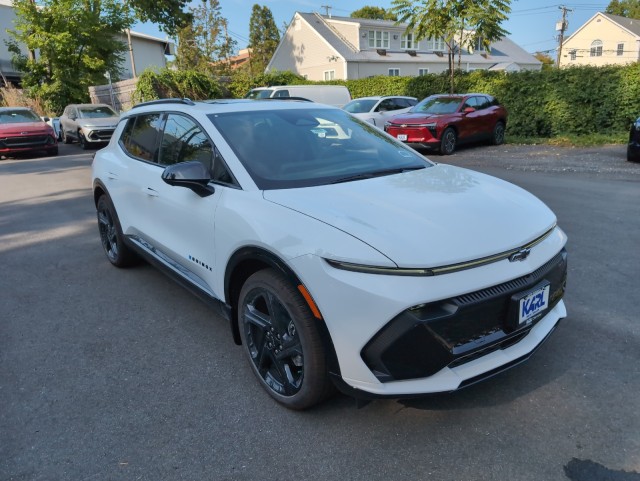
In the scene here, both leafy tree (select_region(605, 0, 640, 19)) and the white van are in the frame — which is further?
leafy tree (select_region(605, 0, 640, 19))

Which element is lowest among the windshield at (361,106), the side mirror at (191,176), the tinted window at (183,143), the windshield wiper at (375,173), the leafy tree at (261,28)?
the windshield at (361,106)

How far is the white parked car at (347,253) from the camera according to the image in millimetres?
2229

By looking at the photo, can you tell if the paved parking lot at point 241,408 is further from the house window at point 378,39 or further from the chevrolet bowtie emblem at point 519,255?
the house window at point 378,39

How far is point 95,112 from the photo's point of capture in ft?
62.8

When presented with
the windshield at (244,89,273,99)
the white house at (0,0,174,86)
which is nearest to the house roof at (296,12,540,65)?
the white house at (0,0,174,86)

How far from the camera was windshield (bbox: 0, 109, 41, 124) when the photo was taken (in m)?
16.8

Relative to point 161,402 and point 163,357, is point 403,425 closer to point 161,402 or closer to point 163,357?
point 161,402

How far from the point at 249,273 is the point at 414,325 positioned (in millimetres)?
1143

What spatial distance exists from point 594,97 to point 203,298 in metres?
16.7

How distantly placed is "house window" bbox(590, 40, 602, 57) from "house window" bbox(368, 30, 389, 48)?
107 feet

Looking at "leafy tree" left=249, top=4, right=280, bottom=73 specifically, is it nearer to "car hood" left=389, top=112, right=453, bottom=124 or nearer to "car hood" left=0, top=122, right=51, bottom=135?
"car hood" left=0, top=122, right=51, bottom=135

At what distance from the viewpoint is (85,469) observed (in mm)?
2402

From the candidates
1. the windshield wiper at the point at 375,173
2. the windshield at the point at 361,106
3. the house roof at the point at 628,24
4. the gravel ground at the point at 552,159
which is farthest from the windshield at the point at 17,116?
the house roof at the point at 628,24

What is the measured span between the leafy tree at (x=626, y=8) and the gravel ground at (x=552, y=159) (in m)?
93.3
